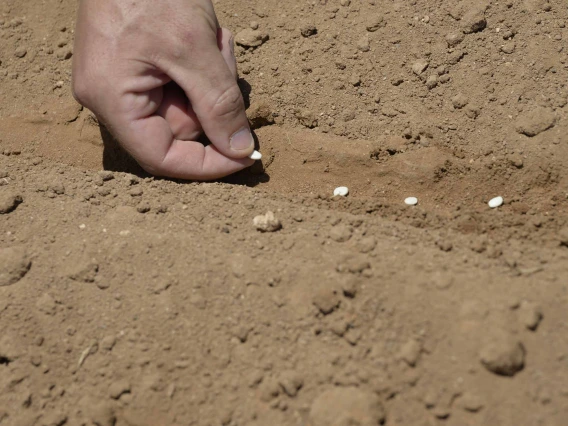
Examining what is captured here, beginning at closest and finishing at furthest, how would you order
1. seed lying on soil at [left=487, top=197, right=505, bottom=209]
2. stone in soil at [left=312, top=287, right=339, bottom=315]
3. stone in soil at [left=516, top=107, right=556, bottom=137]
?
stone in soil at [left=312, top=287, right=339, bottom=315]
seed lying on soil at [left=487, top=197, right=505, bottom=209]
stone in soil at [left=516, top=107, right=556, bottom=137]

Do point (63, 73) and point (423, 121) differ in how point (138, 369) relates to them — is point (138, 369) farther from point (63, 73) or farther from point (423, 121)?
point (63, 73)

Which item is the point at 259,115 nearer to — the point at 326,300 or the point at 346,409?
the point at 326,300

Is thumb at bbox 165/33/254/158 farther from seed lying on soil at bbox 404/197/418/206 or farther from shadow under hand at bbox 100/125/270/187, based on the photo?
seed lying on soil at bbox 404/197/418/206

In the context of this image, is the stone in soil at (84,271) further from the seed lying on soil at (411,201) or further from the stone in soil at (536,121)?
the stone in soil at (536,121)

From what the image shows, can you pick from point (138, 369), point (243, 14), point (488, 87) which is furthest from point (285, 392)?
point (243, 14)

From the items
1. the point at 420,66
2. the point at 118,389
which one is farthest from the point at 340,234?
the point at 420,66

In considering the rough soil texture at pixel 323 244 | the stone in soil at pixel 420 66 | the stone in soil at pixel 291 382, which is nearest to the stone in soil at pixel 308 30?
the rough soil texture at pixel 323 244

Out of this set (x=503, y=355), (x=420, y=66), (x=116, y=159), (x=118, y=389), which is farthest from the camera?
(x=116, y=159)

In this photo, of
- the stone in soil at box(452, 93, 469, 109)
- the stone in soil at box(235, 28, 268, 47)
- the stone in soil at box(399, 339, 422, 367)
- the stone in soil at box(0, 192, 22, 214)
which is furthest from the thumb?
the stone in soil at box(399, 339, 422, 367)
